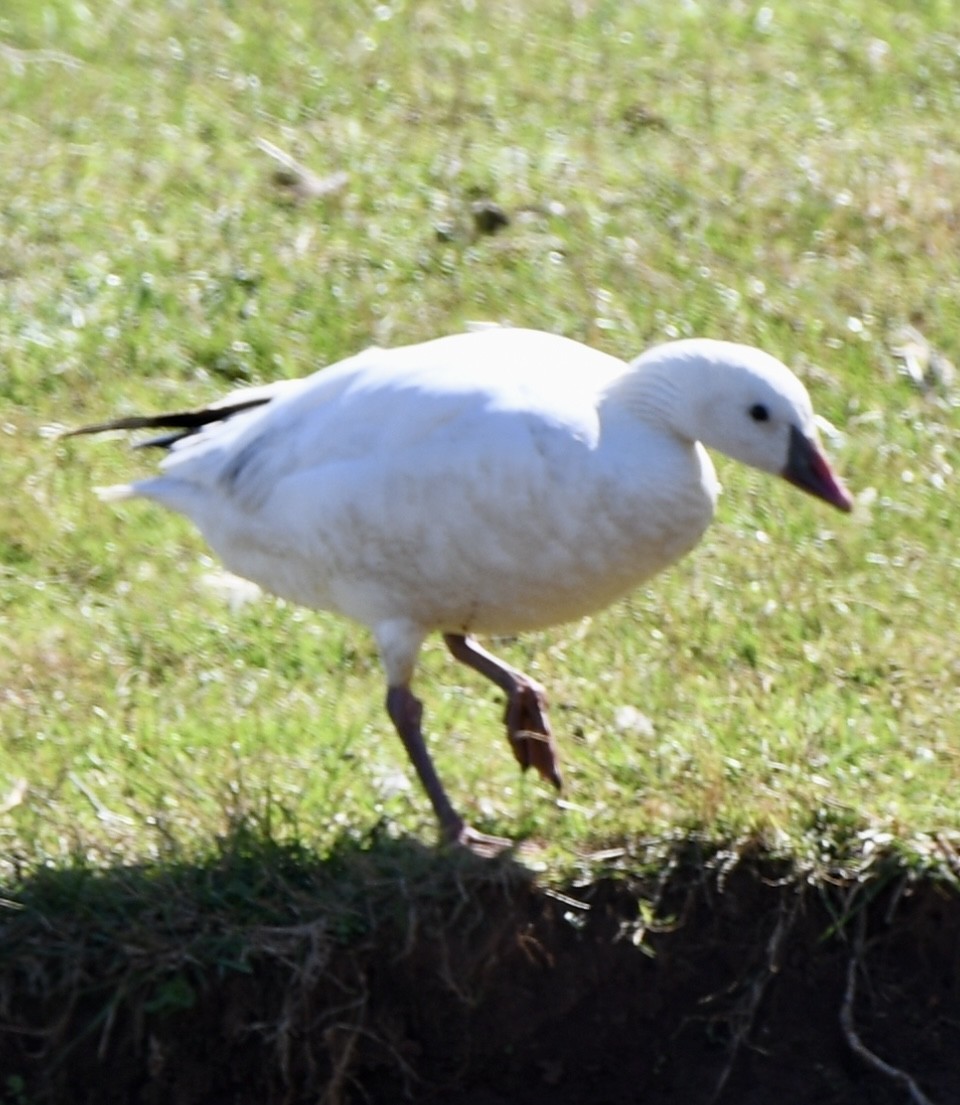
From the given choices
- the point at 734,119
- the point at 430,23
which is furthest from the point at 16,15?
the point at 734,119

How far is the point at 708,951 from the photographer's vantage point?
12.6 ft

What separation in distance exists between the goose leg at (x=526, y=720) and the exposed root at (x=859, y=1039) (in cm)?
67

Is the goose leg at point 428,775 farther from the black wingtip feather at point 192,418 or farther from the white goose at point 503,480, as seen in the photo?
the black wingtip feather at point 192,418

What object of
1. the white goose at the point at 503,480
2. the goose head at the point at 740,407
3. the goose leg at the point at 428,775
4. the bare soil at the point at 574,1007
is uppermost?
the goose head at the point at 740,407

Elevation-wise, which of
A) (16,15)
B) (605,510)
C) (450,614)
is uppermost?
(605,510)

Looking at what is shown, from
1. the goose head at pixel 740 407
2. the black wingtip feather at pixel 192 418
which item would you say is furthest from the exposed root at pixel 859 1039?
the black wingtip feather at pixel 192 418

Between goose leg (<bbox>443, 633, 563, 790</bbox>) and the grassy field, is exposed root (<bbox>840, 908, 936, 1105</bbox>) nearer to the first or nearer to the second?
the grassy field

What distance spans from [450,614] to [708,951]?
2.63ft

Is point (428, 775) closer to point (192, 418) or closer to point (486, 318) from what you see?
point (192, 418)

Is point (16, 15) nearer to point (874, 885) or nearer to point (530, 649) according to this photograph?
point (530, 649)

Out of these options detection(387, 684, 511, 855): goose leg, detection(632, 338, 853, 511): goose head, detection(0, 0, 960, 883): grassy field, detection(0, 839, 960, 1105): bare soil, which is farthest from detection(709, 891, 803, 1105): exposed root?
detection(632, 338, 853, 511): goose head

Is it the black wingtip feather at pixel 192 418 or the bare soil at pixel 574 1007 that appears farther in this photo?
the black wingtip feather at pixel 192 418

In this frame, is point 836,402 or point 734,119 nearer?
point 836,402

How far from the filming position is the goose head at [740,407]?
3752mm
